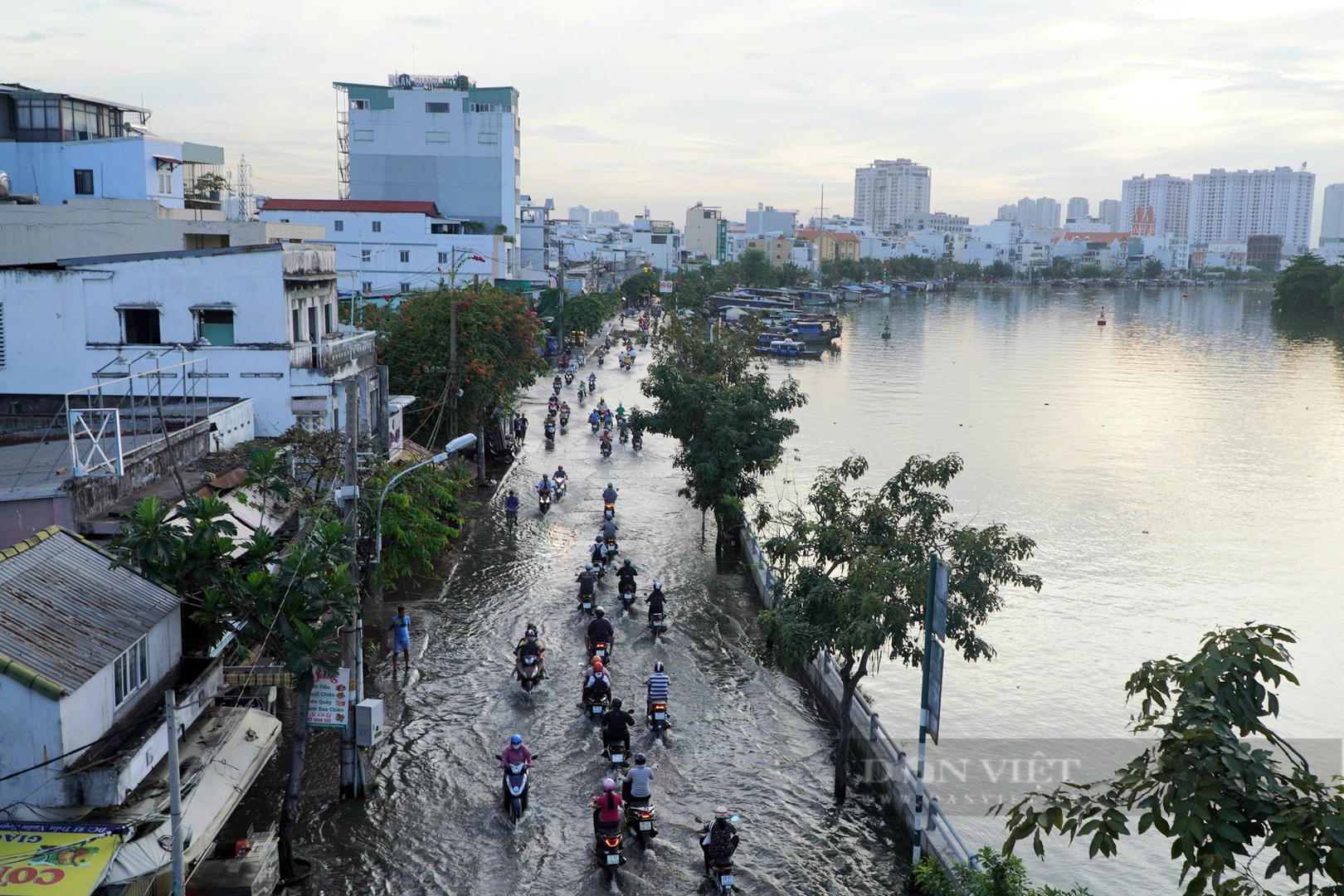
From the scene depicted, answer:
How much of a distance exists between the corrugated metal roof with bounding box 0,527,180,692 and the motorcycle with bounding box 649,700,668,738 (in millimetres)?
7137

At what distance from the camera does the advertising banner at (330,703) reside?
1364 centimetres

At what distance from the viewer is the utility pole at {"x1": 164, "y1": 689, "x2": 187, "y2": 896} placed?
9.76m

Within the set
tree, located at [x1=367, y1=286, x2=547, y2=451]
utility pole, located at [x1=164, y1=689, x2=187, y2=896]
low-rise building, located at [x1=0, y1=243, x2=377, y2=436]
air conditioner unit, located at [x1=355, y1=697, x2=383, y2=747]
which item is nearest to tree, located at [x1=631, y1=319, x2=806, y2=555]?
tree, located at [x1=367, y1=286, x2=547, y2=451]

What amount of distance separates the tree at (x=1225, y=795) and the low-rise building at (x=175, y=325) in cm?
2095

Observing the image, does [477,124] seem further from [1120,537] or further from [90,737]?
[90,737]

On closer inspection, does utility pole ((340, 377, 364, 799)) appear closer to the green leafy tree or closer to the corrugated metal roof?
the corrugated metal roof

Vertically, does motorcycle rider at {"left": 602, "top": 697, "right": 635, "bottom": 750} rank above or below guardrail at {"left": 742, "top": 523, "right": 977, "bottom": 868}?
above

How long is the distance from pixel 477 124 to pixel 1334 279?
9588 centimetres

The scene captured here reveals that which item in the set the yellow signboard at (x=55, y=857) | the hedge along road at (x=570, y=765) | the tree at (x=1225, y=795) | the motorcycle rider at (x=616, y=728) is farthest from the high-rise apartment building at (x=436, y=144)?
the tree at (x=1225, y=795)

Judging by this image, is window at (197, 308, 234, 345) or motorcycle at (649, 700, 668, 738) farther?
window at (197, 308, 234, 345)

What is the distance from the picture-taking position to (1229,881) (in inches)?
213

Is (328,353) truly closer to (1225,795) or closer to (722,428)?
(722,428)

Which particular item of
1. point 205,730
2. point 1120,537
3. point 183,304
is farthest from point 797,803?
point 1120,537

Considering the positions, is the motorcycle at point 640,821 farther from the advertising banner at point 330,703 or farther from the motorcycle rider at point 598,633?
the motorcycle rider at point 598,633
